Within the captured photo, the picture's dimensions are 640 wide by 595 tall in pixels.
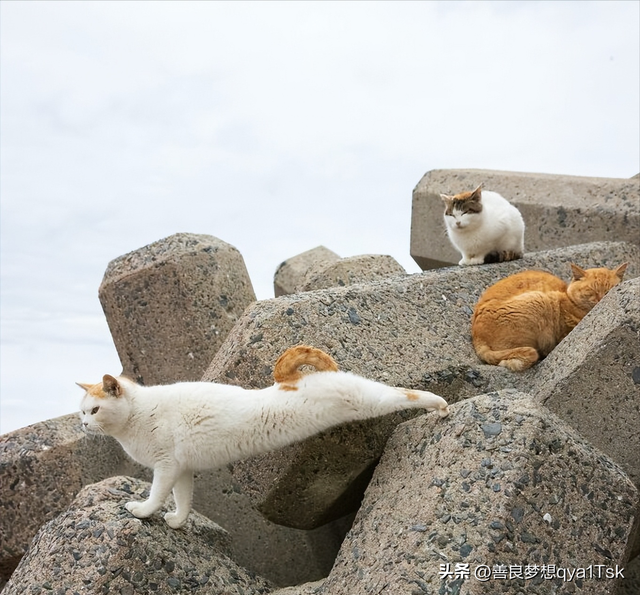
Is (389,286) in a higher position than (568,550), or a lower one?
higher

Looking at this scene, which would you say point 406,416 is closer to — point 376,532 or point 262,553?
point 376,532

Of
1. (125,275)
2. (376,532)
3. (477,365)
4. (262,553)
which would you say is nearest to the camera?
(376,532)

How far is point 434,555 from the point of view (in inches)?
97.9

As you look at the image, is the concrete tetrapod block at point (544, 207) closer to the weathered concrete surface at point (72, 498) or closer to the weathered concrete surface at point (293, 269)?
the weathered concrete surface at point (293, 269)

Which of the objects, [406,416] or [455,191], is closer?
[406,416]

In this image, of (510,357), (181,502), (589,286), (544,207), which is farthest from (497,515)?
(544,207)

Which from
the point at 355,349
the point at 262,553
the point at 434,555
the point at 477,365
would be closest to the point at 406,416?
the point at 355,349

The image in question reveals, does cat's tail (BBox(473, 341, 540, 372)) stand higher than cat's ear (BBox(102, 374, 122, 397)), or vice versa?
cat's ear (BBox(102, 374, 122, 397))

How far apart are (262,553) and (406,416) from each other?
1283 mm

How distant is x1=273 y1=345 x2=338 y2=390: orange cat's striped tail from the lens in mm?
2888

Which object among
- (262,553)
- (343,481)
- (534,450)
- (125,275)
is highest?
(125,275)

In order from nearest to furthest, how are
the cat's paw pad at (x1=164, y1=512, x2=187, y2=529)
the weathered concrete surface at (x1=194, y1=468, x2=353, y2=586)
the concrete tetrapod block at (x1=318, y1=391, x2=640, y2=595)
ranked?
the concrete tetrapod block at (x1=318, y1=391, x2=640, y2=595), the cat's paw pad at (x1=164, y1=512, x2=187, y2=529), the weathered concrete surface at (x1=194, y1=468, x2=353, y2=586)

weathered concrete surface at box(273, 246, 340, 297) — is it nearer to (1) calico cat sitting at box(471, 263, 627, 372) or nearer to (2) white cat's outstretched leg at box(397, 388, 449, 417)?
(1) calico cat sitting at box(471, 263, 627, 372)

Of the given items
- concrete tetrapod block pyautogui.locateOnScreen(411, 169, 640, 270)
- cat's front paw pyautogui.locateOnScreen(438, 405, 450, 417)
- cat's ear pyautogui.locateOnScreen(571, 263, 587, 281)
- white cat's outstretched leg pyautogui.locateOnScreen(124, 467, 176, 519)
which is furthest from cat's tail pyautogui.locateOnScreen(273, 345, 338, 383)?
concrete tetrapod block pyautogui.locateOnScreen(411, 169, 640, 270)
